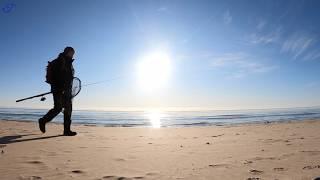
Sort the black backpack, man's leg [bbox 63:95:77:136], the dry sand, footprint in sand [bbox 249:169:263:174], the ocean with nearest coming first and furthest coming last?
the dry sand < footprint in sand [bbox 249:169:263:174] < the black backpack < man's leg [bbox 63:95:77:136] < the ocean

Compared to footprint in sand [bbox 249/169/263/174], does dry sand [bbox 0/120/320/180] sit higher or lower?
higher

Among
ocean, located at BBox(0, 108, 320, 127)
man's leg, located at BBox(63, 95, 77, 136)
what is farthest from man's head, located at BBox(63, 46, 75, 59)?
ocean, located at BBox(0, 108, 320, 127)

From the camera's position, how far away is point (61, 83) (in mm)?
9516

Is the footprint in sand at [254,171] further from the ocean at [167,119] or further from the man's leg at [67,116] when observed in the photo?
the ocean at [167,119]

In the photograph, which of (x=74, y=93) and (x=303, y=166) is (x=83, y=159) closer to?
(x=303, y=166)

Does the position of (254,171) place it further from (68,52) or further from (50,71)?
(68,52)

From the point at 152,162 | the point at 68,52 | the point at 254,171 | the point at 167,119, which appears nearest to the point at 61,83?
the point at 68,52

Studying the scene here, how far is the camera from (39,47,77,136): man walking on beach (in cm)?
938

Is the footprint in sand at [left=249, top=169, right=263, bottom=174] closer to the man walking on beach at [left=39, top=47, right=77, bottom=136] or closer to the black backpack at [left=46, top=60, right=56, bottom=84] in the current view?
the man walking on beach at [left=39, top=47, right=77, bottom=136]

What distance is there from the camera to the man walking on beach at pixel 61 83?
938 cm

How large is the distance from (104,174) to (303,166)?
10.3 feet

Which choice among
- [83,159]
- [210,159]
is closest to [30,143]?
[83,159]

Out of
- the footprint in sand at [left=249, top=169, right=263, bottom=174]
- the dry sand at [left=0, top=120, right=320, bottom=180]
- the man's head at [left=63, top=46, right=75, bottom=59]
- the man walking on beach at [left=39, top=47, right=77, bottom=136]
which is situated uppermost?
the man's head at [left=63, top=46, right=75, bottom=59]

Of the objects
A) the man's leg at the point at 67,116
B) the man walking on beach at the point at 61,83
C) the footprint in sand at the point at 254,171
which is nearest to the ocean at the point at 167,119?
the man's leg at the point at 67,116
